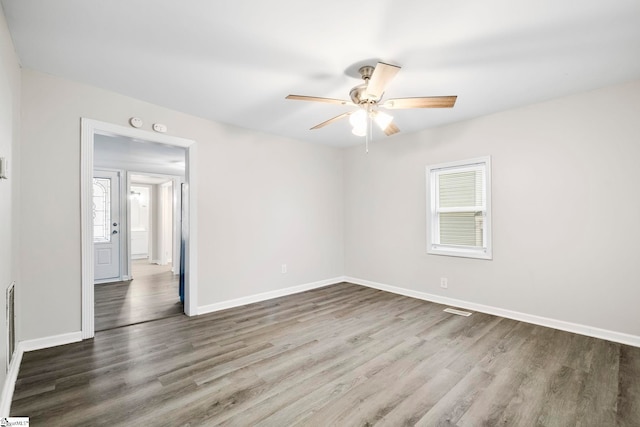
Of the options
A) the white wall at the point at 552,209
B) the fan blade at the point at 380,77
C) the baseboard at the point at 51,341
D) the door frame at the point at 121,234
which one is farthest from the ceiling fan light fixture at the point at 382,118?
the door frame at the point at 121,234

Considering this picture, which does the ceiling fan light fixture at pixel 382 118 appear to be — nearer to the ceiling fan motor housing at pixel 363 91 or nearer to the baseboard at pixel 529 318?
the ceiling fan motor housing at pixel 363 91

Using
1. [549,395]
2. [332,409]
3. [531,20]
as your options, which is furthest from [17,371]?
[531,20]

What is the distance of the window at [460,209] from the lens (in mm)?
3809

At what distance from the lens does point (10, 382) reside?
6.66ft

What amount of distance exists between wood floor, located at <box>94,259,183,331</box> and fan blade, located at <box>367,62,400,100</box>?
11.4 ft

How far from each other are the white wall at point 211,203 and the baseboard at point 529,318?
4.80 ft

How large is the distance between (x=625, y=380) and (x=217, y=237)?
413cm

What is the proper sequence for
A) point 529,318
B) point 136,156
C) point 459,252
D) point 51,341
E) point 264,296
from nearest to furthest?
point 51,341 → point 529,318 → point 459,252 → point 264,296 → point 136,156

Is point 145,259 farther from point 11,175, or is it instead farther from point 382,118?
point 382,118

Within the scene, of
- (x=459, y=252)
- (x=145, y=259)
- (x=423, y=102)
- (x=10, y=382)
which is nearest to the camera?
(x=10, y=382)

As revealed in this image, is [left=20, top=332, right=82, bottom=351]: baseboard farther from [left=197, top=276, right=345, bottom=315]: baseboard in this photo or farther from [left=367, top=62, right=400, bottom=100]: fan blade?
[left=367, top=62, right=400, bottom=100]: fan blade

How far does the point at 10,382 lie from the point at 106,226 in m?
4.44

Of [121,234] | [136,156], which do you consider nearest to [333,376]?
[136,156]

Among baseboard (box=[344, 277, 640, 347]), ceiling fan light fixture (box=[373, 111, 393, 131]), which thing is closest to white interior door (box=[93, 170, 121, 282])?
baseboard (box=[344, 277, 640, 347])
